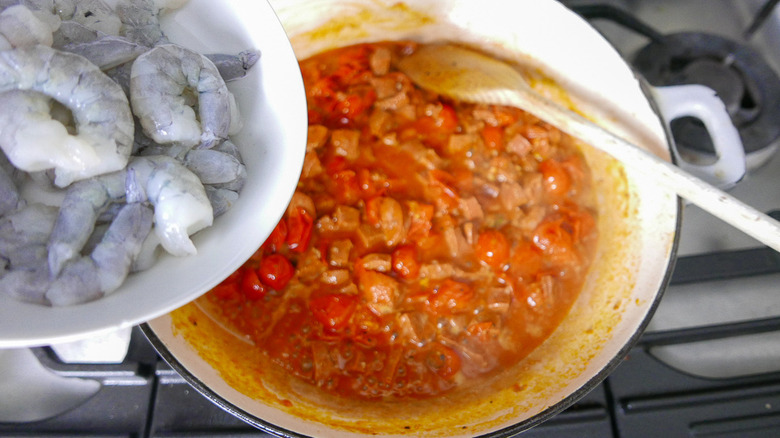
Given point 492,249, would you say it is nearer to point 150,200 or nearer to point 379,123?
point 379,123

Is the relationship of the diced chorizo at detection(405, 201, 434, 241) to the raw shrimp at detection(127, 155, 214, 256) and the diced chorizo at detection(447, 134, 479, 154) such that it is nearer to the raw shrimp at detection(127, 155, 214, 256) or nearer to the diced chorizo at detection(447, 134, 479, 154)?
the diced chorizo at detection(447, 134, 479, 154)

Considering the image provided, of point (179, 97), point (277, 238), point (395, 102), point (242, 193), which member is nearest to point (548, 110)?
point (395, 102)

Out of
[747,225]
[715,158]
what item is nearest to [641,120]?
[715,158]

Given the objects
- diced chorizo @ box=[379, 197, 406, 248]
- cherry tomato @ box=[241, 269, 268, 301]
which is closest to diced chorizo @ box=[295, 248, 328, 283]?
cherry tomato @ box=[241, 269, 268, 301]

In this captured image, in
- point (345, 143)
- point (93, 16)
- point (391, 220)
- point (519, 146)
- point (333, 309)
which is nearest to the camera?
point (93, 16)

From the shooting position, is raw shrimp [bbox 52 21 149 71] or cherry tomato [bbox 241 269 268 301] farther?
cherry tomato [bbox 241 269 268 301]
